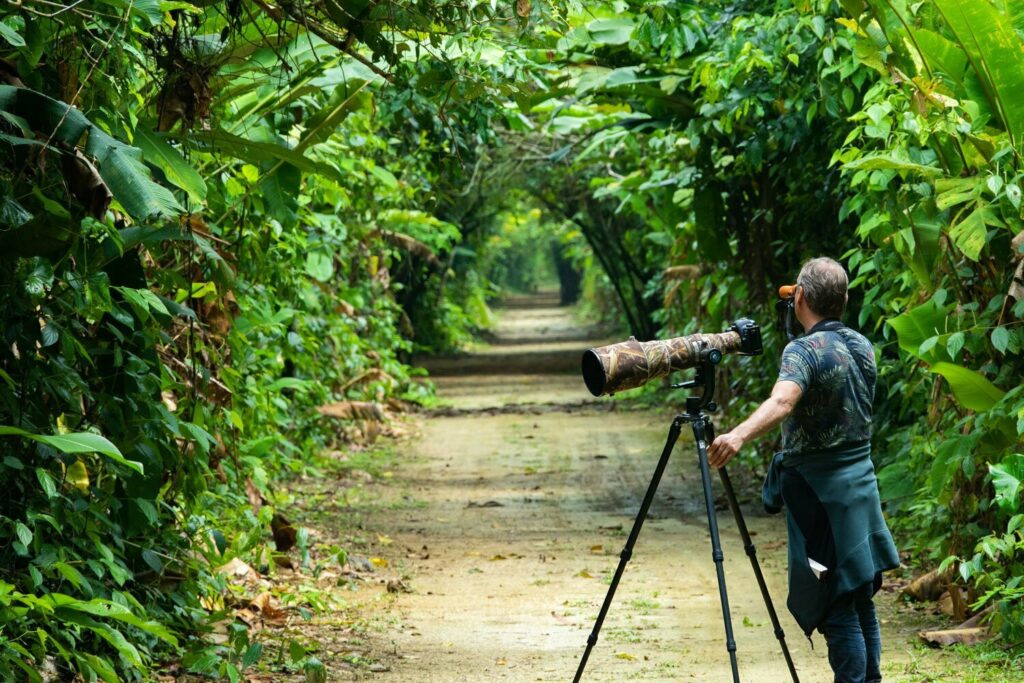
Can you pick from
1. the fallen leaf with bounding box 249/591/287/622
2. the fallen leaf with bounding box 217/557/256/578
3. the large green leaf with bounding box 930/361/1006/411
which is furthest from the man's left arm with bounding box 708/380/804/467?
the fallen leaf with bounding box 217/557/256/578

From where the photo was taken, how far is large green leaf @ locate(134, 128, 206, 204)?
552 centimetres

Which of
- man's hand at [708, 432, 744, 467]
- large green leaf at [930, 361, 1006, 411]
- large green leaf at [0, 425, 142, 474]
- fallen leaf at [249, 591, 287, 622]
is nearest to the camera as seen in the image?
large green leaf at [0, 425, 142, 474]

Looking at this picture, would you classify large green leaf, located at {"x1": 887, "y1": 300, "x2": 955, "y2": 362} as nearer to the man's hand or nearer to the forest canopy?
the forest canopy

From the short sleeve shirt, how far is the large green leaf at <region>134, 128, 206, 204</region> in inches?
107

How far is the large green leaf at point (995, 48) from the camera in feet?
18.6

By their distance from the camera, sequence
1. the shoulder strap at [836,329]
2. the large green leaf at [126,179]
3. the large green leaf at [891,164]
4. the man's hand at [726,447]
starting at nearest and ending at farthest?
the man's hand at [726,447]
the large green leaf at [126,179]
the shoulder strap at [836,329]
the large green leaf at [891,164]

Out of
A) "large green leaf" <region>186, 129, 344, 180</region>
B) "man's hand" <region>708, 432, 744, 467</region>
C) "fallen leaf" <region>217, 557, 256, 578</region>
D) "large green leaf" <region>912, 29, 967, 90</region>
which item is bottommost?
"fallen leaf" <region>217, 557, 256, 578</region>

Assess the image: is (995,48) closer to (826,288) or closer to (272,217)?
(826,288)

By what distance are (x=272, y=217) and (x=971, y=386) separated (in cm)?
390

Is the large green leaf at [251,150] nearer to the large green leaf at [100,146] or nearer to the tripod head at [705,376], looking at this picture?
the large green leaf at [100,146]

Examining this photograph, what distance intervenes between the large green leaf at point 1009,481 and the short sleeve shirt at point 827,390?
762mm

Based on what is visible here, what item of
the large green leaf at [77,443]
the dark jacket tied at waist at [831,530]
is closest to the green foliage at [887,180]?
the dark jacket tied at waist at [831,530]

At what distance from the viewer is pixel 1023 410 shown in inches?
206

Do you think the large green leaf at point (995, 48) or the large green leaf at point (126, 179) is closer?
the large green leaf at point (126, 179)
